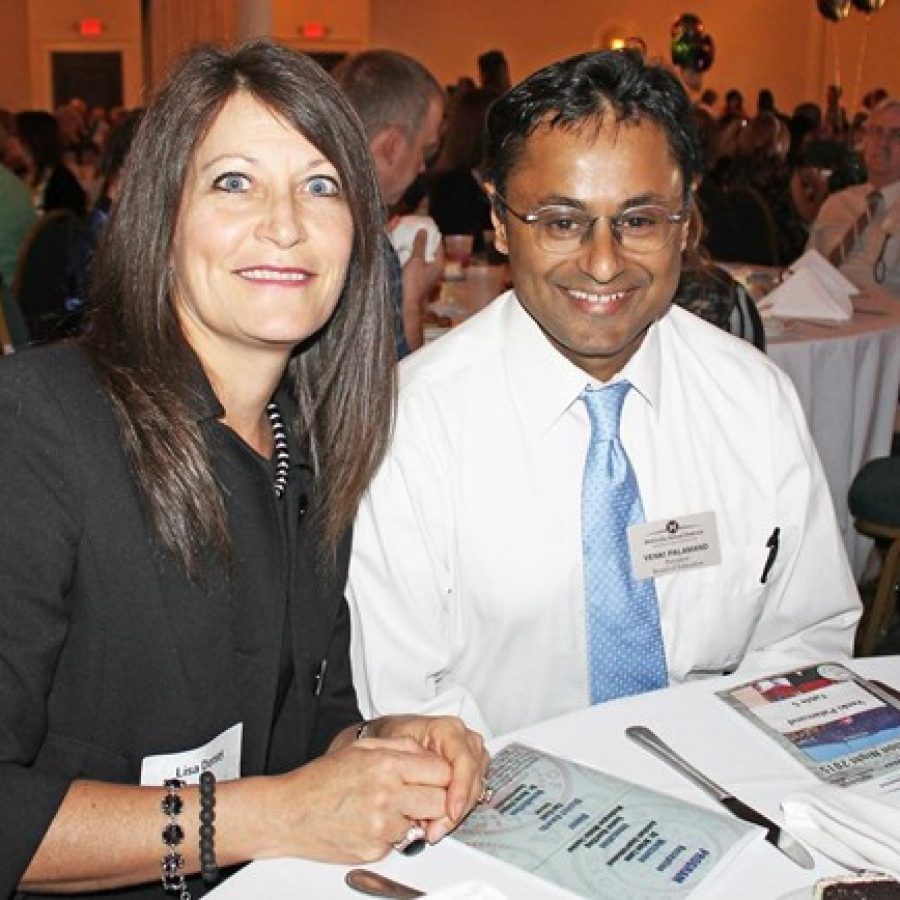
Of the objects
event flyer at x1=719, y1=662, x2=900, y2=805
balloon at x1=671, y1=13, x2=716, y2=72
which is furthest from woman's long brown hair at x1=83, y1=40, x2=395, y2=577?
balloon at x1=671, y1=13, x2=716, y2=72

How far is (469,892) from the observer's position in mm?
1125

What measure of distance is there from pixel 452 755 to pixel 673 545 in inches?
26.6

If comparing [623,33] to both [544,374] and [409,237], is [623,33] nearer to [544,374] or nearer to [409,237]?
[409,237]

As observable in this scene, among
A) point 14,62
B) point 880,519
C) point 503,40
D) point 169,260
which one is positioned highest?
point 503,40

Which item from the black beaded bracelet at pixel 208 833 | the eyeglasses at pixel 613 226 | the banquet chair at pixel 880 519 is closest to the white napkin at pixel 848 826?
the black beaded bracelet at pixel 208 833

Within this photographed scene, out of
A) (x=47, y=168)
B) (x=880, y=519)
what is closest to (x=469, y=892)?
(x=880, y=519)

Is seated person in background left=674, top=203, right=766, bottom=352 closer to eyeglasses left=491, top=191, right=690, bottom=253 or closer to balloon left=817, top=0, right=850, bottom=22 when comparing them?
eyeglasses left=491, top=191, right=690, bottom=253

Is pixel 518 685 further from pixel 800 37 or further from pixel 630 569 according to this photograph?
pixel 800 37

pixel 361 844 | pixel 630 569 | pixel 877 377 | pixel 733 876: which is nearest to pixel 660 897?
pixel 733 876

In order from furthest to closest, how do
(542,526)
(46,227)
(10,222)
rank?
(10,222) → (46,227) → (542,526)

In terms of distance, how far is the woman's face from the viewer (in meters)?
1.51

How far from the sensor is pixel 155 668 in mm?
1436

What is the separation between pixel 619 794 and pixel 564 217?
85 centimetres

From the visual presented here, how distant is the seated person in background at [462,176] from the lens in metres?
6.39
